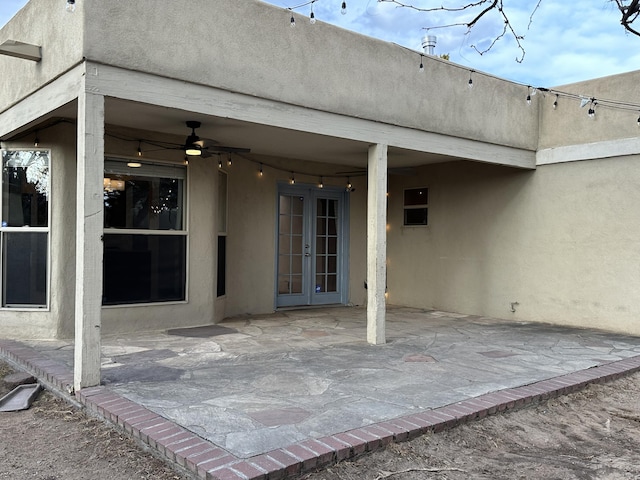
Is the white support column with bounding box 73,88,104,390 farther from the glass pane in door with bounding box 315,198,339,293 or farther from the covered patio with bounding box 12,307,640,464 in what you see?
the glass pane in door with bounding box 315,198,339,293

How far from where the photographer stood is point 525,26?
14.0ft

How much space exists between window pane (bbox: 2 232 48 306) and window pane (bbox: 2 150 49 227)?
170 mm

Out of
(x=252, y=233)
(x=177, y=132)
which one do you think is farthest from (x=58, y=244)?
(x=252, y=233)

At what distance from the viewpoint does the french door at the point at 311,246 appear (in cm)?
849

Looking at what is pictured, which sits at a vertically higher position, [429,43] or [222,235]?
[429,43]

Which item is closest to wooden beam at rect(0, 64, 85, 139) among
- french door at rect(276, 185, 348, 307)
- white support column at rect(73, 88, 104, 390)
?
white support column at rect(73, 88, 104, 390)

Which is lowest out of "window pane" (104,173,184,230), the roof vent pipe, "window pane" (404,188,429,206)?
"window pane" (104,173,184,230)

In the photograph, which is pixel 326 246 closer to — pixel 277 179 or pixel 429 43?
pixel 277 179

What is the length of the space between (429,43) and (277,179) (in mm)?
3080

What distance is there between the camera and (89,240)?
381 cm

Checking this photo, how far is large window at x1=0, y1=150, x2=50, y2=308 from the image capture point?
579 centimetres

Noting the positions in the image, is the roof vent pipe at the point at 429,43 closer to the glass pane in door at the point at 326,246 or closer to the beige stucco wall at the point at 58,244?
the glass pane in door at the point at 326,246

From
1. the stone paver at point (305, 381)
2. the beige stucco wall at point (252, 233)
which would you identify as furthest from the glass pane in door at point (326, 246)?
the stone paver at point (305, 381)

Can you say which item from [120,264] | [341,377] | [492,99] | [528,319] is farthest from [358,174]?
[341,377]
